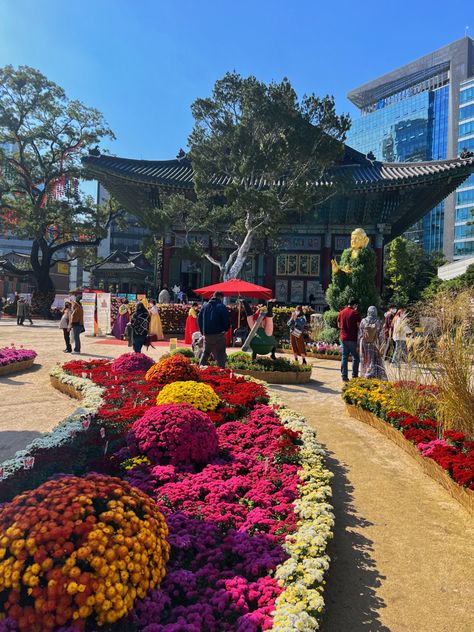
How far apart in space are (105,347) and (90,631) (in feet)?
42.1

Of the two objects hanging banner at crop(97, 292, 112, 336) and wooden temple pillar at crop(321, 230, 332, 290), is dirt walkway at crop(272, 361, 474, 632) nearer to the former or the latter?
hanging banner at crop(97, 292, 112, 336)

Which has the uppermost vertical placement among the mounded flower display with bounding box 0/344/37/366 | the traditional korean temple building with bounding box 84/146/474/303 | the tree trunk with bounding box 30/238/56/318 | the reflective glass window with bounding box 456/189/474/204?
the reflective glass window with bounding box 456/189/474/204

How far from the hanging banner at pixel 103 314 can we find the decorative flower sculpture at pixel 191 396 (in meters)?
12.8

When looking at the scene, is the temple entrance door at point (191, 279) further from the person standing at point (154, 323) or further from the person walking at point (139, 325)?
the person walking at point (139, 325)

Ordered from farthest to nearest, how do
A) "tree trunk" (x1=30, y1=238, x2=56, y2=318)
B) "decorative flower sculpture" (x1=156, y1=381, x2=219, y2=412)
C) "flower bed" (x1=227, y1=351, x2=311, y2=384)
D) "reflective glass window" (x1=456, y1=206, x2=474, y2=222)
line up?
"reflective glass window" (x1=456, y1=206, x2=474, y2=222)
"tree trunk" (x1=30, y1=238, x2=56, y2=318)
"flower bed" (x1=227, y1=351, x2=311, y2=384)
"decorative flower sculpture" (x1=156, y1=381, x2=219, y2=412)

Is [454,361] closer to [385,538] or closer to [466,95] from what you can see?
[385,538]

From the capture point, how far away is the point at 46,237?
2945 centimetres

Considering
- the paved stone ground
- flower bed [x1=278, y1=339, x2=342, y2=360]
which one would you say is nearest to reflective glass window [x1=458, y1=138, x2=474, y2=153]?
flower bed [x1=278, y1=339, x2=342, y2=360]

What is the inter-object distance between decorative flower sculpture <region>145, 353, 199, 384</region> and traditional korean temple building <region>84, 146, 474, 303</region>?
16.5 metres

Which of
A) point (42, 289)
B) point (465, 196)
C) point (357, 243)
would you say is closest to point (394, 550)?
point (357, 243)

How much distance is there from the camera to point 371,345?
8.63 m

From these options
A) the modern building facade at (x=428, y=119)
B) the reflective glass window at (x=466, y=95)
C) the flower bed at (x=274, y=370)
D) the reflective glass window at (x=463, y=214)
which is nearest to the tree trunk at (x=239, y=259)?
the flower bed at (x=274, y=370)

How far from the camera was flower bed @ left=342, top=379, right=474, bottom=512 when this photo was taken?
379 cm

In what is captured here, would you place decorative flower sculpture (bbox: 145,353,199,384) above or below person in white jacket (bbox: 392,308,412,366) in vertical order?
below
